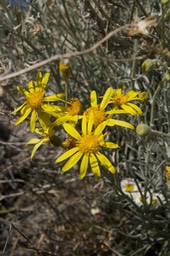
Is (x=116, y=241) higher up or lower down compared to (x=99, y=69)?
lower down

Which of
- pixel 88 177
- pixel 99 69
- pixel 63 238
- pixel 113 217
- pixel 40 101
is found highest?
pixel 99 69

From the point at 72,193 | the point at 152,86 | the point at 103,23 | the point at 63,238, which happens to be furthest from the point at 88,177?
the point at 103,23

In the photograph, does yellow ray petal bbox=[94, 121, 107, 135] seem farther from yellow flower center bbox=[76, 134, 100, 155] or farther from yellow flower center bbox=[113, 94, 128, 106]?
yellow flower center bbox=[113, 94, 128, 106]

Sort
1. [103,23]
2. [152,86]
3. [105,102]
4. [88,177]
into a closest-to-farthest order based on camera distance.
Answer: [105,102], [103,23], [152,86], [88,177]

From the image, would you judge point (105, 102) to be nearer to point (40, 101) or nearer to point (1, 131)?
point (40, 101)

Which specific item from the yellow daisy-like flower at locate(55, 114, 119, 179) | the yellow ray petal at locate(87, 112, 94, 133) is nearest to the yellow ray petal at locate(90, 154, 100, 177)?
the yellow daisy-like flower at locate(55, 114, 119, 179)

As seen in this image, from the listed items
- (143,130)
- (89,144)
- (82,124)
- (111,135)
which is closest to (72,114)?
(82,124)
